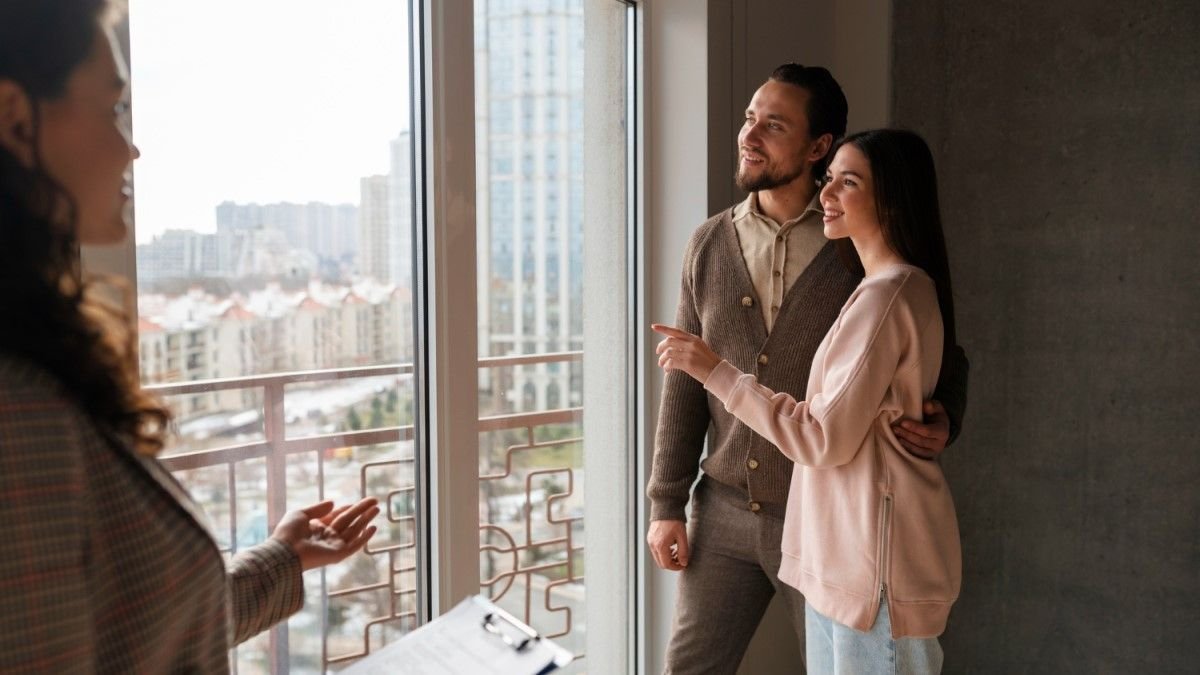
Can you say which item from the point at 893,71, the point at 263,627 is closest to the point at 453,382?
the point at 263,627

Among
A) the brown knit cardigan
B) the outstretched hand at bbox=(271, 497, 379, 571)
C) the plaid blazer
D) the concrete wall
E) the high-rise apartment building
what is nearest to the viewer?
the plaid blazer

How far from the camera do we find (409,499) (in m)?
1.83

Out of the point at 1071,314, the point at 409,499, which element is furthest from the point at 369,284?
the point at 1071,314

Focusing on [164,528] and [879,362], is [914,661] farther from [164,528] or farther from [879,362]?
[164,528]

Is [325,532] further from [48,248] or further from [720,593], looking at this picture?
[720,593]

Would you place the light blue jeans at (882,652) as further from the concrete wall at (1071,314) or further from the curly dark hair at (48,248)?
the concrete wall at (1071,314)

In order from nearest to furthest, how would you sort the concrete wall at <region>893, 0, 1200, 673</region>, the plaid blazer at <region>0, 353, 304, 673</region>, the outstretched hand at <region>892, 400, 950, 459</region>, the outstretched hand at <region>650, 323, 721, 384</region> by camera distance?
1. the plaid blazer at <region>0, 353, 304, 673</region>
2. the outstretched hand at <region>892, 400, 950, 459</region>
3. the outstretched hand at <region>650, 323, 721, 384</region>
4. the concrete wall at <region>893, 0, 1200, 673</region>

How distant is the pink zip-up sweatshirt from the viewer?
4.80 feet

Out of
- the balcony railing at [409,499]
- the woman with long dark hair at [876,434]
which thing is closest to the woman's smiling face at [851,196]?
the woman with long dark hair at [876,434]

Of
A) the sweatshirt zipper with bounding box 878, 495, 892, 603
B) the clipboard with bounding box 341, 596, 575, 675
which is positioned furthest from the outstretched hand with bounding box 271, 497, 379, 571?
the sweatshirt zipper with bounding box 878, 495, 892, 603

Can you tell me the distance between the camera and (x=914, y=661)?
4.86 ft

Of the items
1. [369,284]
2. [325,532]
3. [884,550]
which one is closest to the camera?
[325,532]

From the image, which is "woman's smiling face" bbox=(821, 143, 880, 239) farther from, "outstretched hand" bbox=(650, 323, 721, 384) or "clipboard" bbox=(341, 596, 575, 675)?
"clipboard" bbox=(341, 596, 575, 675)

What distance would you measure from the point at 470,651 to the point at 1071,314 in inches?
82.5
